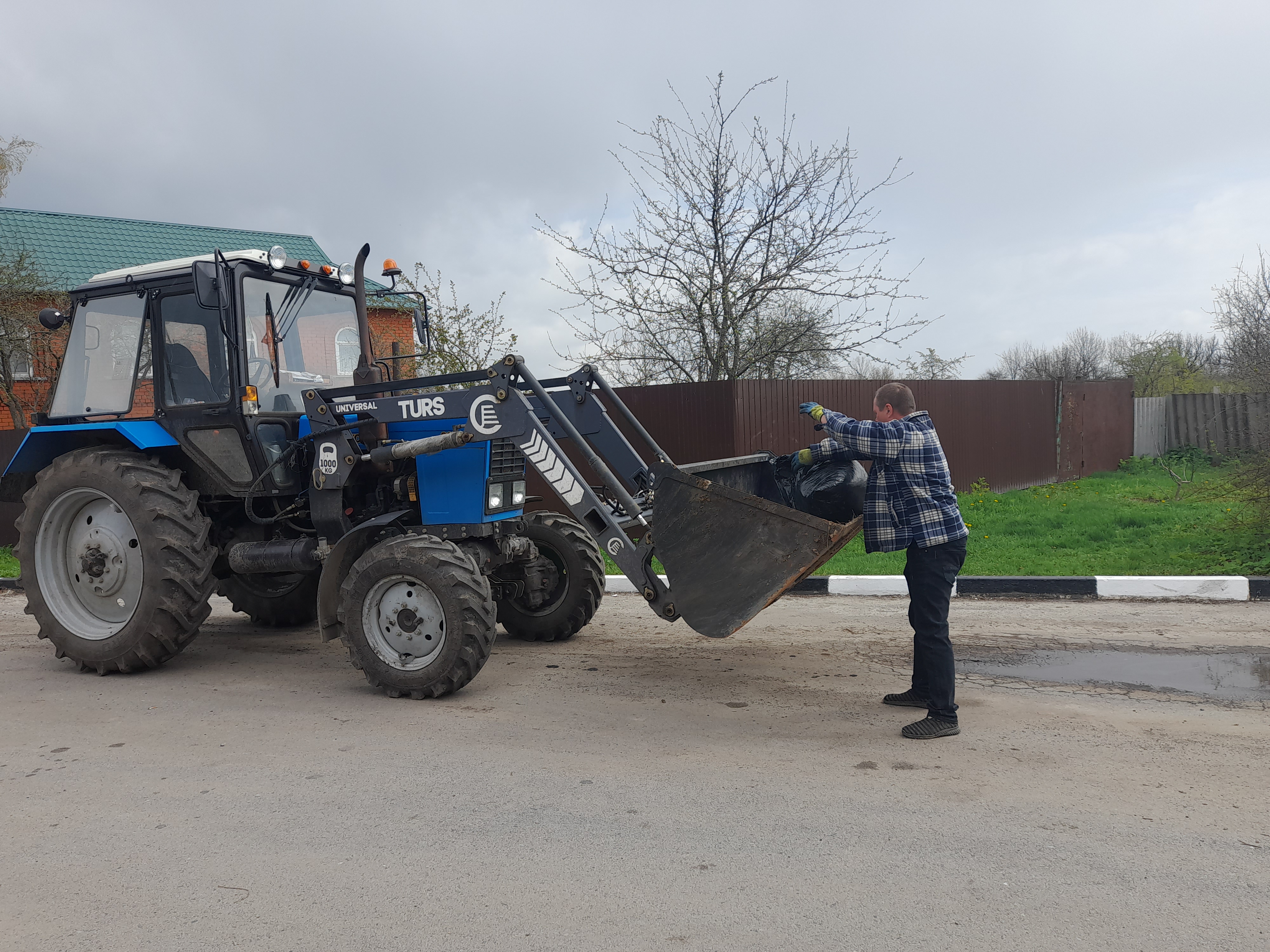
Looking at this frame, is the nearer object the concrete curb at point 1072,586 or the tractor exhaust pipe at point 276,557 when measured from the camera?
the tractor exhaust pipe at point 276,557

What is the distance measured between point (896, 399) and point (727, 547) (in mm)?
1215

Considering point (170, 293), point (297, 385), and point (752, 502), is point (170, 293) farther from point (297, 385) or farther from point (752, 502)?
point (752, 502)

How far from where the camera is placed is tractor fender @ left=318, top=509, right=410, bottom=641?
5.55 m

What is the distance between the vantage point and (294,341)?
249 inches

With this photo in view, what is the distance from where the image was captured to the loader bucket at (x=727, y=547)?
4.71m

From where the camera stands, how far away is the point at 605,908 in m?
2.95

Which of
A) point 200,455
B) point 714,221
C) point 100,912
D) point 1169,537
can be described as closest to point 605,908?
point 100,912

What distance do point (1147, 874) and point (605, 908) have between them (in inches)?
70.3

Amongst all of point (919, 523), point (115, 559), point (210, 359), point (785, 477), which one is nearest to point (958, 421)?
point (785, 477)

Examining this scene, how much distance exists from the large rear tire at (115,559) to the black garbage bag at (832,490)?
375cm

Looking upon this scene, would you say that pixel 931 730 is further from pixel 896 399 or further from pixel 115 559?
pixel 115 559

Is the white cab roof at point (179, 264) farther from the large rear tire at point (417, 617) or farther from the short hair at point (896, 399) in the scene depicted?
the short hair at point (896, 399)

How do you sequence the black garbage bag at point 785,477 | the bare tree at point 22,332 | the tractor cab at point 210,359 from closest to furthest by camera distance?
1. the black garbage bag at point 785,477
2. the tractor cab at point 210,359
3. the bare tree at point 22,332

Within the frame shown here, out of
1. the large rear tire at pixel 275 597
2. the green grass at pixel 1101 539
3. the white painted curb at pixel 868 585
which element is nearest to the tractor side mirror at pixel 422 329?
the large rear tire at pixel 275 597
